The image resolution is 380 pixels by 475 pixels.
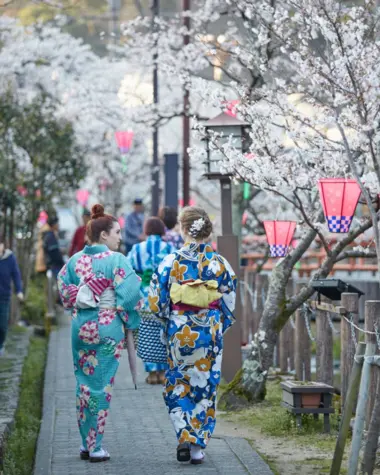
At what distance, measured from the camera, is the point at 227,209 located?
11.6 metres

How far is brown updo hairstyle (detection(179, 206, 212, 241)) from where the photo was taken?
25.7 ft

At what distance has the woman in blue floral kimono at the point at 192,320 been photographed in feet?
25.3

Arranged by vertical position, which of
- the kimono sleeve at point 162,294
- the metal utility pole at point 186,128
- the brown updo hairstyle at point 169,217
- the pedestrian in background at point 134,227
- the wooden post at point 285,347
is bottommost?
the wooden post at point 285,347

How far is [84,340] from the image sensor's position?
768 cm

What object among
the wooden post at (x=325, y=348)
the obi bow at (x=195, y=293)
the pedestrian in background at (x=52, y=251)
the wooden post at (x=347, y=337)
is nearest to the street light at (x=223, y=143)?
the wooden post at (x=325, y=348)

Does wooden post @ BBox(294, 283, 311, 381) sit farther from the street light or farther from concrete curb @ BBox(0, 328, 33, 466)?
concrete curb @ BBox(0, 328, 33, 466)

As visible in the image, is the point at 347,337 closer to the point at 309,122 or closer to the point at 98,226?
the point at 309,122

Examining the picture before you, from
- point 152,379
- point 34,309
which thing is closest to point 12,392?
point 152,379

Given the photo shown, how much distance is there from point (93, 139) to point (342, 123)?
90.7 ft

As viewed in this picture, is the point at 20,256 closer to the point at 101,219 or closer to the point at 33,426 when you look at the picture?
the point at 33,426

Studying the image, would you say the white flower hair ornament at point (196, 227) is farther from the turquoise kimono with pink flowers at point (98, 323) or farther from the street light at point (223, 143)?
the street light at point (223, 143)

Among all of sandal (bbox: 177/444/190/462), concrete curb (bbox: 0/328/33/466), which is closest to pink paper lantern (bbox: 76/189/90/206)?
concrete curb (bbox: 0/328/33/466)

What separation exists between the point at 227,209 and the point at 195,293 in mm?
3959

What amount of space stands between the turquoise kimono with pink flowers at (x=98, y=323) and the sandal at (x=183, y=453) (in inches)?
23.3
